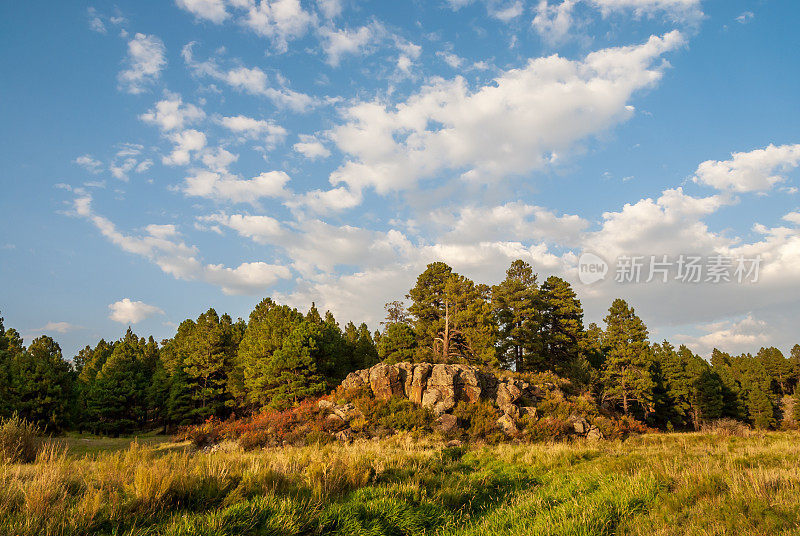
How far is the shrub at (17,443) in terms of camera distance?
35.0 feet

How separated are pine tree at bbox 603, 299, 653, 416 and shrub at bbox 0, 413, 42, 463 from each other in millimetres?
39908

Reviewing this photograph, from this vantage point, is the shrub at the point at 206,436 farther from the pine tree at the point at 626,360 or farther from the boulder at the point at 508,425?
the pine tree at the point at 626,360

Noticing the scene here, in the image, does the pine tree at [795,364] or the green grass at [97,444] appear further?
the pine tree at [795,364]

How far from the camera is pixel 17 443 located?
11023mm

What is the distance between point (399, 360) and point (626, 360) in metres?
22.2

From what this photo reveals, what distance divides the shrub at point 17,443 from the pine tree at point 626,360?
39.9 meters

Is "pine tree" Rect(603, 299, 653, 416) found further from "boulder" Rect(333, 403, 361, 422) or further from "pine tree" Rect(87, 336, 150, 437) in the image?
"pine tree" Rect(87, 336, 150, 437)

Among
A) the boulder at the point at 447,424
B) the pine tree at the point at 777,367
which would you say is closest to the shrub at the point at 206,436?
the boulder at the point at 447,424

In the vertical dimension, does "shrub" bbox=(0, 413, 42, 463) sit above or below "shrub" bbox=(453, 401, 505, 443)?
above

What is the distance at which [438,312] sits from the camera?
3894cm

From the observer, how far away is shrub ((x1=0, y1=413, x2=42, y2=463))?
35.0 ft

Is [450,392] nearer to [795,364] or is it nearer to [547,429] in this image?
[547,429]

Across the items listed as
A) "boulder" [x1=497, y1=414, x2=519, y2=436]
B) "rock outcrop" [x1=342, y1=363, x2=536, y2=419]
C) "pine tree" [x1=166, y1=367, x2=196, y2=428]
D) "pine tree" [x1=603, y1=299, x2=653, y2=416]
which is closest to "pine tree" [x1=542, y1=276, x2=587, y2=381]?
"pine tree" [x1=603, y1=299, x2=653, y2=416]

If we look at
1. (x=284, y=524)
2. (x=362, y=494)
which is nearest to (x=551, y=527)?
(x=362, y=494)
